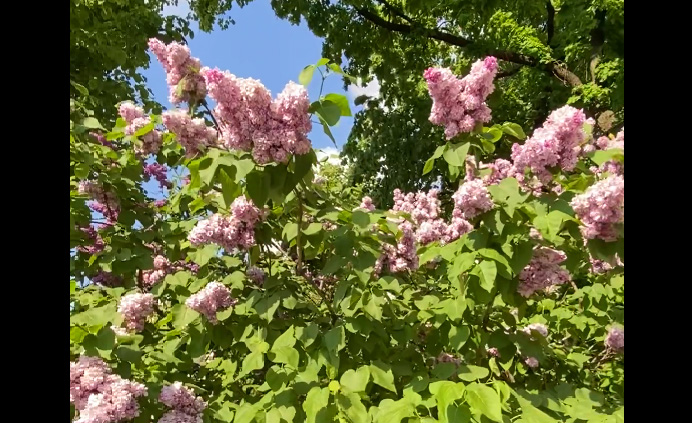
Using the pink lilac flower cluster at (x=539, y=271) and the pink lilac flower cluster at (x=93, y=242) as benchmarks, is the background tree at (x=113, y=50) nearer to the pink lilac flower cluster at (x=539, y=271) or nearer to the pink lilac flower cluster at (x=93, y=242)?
the pink lilac flower cluster at (x=93, y=242)

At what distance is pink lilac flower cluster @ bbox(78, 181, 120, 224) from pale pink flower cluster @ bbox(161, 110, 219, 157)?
0.83m

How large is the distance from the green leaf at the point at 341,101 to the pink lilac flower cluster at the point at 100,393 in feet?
4.40

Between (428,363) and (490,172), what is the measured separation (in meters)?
1.03

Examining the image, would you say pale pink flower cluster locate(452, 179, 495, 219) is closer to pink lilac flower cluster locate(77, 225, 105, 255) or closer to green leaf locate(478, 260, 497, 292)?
green leaf locate(478, 260, 497, 292)

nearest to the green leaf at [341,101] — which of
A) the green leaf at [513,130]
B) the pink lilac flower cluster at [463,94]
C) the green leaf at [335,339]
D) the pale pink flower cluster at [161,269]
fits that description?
A: the pink lilac flower cluster at [463,94]

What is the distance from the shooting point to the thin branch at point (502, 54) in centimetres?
1058

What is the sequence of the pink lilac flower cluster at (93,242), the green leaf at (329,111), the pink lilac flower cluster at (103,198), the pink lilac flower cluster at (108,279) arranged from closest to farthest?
the green leaf at (329,111), the pink lilac flower cluster at (103,198), the pink lilac flower cluster at (93,242), the pink lilac flower cluster at (108,279)

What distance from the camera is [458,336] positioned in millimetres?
2154

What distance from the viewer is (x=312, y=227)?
2258mm

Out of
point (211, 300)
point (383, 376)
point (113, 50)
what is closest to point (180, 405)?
point (211, 300)


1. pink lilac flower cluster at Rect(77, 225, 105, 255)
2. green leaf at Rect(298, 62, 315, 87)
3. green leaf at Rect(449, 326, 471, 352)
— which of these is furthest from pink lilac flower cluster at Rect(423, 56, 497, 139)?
pink lilac flower cluster at Rect(77, 225, 105, 255)
